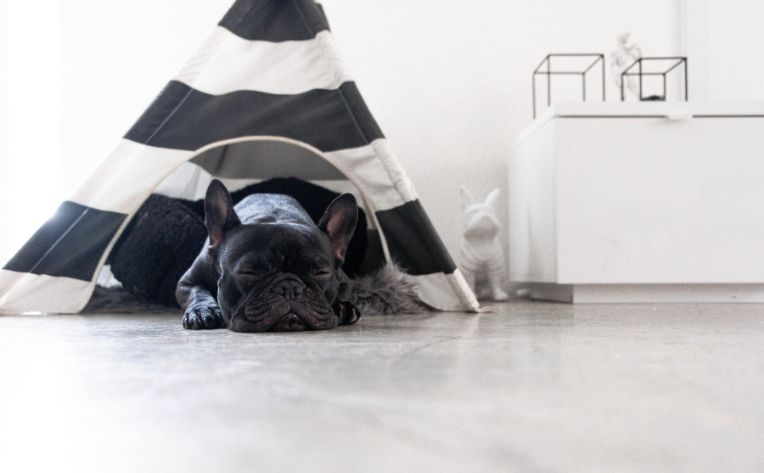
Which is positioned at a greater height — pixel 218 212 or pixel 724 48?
pixel 724 48

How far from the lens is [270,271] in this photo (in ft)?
4.70

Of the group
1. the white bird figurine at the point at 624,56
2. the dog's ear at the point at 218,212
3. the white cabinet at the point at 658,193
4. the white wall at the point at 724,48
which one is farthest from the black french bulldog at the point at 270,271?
the white wall at the point at 724,48

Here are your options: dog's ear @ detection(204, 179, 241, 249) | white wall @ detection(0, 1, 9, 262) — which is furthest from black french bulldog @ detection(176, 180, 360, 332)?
white wall @ detection(0, 1, 9, 262)

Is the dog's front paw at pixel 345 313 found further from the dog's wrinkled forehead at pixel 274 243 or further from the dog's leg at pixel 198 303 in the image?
the dog's leg at pixel 198 303

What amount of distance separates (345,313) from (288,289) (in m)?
0.25

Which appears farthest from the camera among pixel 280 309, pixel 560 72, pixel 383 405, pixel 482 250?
pixel 560 72

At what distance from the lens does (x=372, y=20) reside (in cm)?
307

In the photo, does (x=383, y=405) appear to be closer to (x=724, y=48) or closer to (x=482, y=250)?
(x=482, y=250)

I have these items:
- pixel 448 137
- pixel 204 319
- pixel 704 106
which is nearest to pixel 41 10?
pixel 448 137

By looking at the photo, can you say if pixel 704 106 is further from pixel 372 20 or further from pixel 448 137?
pixel 372 20

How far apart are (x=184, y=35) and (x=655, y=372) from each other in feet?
8.88

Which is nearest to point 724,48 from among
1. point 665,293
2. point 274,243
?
point 665,293

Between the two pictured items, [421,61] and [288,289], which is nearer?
[288,289]

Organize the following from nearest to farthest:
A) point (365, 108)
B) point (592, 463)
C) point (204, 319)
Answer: point (592, 463) < point (204, 319) < point (365, 108)
